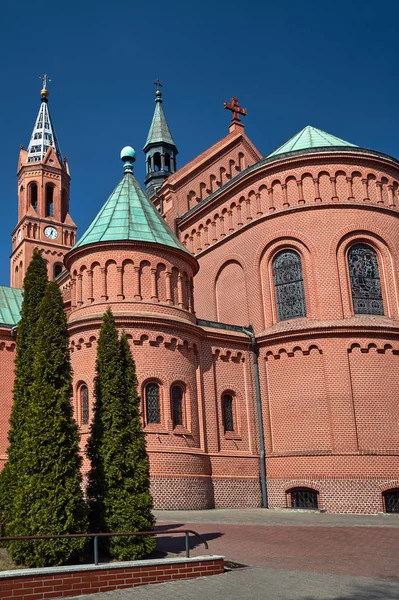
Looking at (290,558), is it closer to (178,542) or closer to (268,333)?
(178,542)

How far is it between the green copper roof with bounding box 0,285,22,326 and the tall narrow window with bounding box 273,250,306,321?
39.2 feet

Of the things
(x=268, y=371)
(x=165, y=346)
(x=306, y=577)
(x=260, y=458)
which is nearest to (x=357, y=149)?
(x=268, y=371)

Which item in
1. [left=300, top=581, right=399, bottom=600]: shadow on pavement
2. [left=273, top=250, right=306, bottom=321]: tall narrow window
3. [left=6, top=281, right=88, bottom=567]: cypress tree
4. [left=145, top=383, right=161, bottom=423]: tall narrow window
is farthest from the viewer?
[left=273, top=250, right=306, bottom=321]: tall narrow window

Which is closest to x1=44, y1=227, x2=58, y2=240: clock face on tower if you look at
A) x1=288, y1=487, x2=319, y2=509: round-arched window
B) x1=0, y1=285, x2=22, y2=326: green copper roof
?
x1=0, y1=285, x2=22, y2=326: green copper roof

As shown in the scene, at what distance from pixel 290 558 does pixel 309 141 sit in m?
21.0

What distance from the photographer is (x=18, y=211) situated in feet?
176

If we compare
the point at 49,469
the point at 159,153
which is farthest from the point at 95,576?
the point at 159,153

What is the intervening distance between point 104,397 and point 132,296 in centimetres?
1119

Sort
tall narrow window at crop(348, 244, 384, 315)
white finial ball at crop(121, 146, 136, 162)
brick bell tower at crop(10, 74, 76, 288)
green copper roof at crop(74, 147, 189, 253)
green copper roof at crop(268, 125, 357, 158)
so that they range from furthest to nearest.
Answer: brick bell tower at crop(10, 74, 76, 288) < green copper roof at crop(268, 125, 357, 158) < white finial ball at crop(121, 146, 136, 162) < tall narrow window at crop(348, 244, 384, 315) < green copper roof at crop(74, 147, 189, 253)

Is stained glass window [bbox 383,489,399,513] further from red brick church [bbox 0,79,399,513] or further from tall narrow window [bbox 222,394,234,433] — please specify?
tall narrow window [bbox 222,394,234,433]

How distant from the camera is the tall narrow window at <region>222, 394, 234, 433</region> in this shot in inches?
967

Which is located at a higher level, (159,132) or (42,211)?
(159,132)

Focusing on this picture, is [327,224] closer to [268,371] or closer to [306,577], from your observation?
[268,371]

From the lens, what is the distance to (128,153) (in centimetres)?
2705
